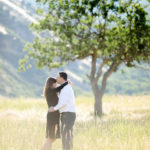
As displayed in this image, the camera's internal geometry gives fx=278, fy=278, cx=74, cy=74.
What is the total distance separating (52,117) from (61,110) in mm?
618

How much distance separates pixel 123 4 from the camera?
906 inches

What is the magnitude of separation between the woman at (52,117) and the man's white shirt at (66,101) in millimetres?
462

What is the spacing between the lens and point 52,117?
351 inches

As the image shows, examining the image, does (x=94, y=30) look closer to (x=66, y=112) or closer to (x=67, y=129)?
(x=66, y=112)

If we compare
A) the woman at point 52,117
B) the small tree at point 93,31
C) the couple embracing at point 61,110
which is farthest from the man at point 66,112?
the small tree at point 93,31

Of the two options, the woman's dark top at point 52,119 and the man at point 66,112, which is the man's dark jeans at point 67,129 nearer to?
the man at point 66,112

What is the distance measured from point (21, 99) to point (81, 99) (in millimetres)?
7353

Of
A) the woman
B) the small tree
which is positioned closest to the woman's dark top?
the woman

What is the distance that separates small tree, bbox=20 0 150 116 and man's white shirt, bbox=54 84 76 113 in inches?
566

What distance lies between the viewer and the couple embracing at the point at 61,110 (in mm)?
8273

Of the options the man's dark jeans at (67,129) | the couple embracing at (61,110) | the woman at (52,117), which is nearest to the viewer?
the man's dark jeans at (67,129)

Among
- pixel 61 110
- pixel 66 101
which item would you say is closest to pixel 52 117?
pixel 61 110

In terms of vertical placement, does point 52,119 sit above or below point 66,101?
below

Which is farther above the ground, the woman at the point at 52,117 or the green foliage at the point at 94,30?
the green foliage at the point at 94,30
